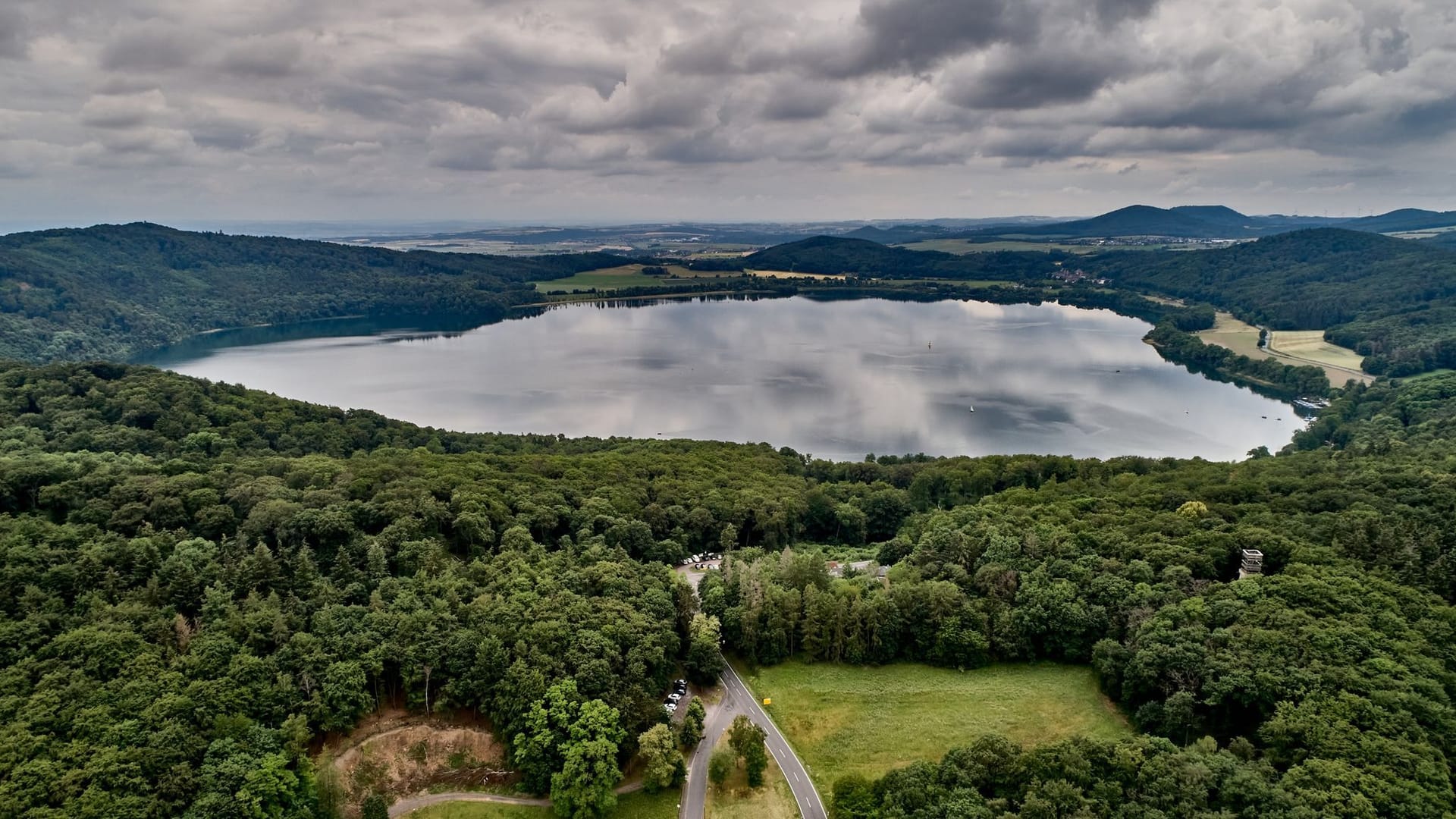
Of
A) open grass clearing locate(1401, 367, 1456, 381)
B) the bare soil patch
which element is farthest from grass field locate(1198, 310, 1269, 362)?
the bare soil patch

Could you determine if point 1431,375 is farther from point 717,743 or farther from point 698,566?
point 717,743

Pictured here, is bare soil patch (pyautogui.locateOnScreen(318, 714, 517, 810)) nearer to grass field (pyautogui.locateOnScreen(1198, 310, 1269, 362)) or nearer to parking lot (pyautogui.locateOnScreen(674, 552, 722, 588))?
parking lot (pyautogui.locateOnScreen(674, 552, 722, 588))

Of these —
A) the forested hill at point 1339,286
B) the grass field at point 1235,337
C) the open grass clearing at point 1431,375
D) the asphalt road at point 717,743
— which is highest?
the forested hill at point 1339,286

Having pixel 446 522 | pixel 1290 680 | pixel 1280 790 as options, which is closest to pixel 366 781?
pixel 446 522

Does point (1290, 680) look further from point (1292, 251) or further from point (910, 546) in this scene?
point (1292, 251)

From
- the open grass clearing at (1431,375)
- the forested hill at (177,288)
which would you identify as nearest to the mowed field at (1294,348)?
the open grass clearing at (1431,375)

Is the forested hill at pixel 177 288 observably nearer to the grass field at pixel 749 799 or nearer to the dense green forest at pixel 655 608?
the dense green forest at pixel 655 608
